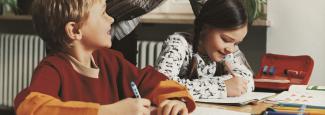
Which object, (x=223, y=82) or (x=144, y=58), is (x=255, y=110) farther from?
(x=144, y=58)

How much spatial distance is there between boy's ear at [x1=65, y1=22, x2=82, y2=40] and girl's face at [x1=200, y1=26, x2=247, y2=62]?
2.61 ft

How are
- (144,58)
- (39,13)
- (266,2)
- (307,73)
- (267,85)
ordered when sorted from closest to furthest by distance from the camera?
(39,13) < (267,85) < (307,73) < (266,2) < (144,58)

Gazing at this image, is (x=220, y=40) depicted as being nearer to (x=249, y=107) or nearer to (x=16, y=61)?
(x=249, y=107)

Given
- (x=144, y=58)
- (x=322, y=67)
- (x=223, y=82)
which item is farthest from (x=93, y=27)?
(x=144, y=58)

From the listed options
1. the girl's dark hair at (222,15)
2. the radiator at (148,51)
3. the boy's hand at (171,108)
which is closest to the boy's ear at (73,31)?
the boy's hand at (171,108)

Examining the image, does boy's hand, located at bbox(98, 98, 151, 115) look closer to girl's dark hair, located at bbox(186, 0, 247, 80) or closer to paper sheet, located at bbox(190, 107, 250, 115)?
paper sheet, located at bbox(190, 107, 250, 115)

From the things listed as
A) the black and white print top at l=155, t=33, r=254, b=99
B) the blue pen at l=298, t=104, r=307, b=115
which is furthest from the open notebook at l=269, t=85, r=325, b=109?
the black and white print top at l=155, t=33, r=254, b=99

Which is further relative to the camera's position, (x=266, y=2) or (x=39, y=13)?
(x=266, y=2)

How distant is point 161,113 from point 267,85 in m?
0.81

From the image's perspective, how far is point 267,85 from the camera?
1.68m

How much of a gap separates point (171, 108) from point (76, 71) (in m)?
0.19

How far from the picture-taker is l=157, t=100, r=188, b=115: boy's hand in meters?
0.94

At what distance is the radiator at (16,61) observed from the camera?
12.2ft

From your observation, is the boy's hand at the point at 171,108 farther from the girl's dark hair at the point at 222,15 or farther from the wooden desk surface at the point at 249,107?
the girl's dark hair at the point at 222,15
